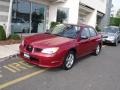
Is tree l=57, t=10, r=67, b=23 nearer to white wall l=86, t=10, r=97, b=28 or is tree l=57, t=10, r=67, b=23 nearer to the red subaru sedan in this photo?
white wall l=86, t=10, r=97, b=28

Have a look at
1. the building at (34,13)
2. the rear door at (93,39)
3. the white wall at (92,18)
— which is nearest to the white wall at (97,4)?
the white wall at (92,18)

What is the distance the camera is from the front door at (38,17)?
52.0 ft

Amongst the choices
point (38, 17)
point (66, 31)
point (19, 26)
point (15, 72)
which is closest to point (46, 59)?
point (15, 72)

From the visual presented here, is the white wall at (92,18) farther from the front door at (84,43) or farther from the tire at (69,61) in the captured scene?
the tire at (69,61)

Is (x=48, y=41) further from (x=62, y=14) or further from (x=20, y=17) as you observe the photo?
(x=62, y=14)

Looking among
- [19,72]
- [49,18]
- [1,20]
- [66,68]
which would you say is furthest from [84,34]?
[49,18]

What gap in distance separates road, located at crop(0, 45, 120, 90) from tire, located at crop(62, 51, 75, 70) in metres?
0.16

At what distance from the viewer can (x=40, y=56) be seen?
6480 mm

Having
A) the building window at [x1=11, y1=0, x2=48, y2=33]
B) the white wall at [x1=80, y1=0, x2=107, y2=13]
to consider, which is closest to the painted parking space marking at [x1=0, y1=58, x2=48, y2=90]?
the building window at [x1=11, y1=0, x2=48, y2=33]

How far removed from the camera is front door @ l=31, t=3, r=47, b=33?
15852 mm

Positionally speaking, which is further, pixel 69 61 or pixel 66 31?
pixel 66 31

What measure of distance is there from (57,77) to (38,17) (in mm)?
10645

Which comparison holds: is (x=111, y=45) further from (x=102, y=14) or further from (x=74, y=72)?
(x=102, y=14)

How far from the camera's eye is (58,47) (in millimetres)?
6652
